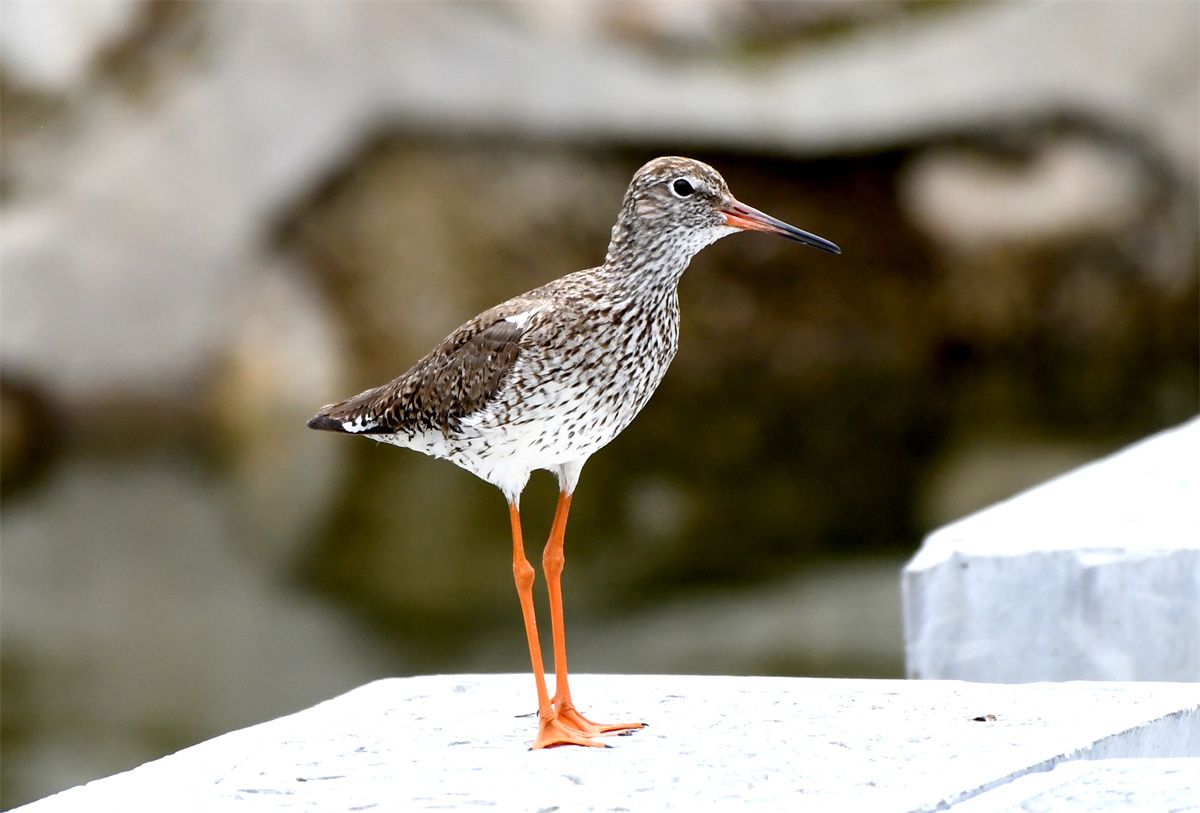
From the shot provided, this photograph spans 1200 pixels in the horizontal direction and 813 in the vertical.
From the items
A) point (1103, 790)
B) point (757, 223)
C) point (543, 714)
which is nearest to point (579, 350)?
point (757, 223)

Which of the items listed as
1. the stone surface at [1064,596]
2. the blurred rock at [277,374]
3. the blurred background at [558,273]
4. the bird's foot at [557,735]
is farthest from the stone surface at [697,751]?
the blurred rock at [277,374]

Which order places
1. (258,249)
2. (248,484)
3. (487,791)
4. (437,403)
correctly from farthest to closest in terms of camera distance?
(258,249)
(248,484)
(437,403)
(487,791)

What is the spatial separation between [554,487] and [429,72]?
3409 millimetres

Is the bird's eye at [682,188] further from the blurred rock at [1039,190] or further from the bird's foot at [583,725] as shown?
the blurred rock at [1039,190]

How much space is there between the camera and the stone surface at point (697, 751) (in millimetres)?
3127

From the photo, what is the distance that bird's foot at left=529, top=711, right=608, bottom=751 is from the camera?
3.51 meters

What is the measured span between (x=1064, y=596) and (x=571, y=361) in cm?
149

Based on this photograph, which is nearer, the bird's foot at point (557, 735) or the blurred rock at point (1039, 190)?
the bird's foot at point (557, 735)

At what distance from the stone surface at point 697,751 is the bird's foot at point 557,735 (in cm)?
4

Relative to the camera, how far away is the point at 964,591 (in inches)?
170

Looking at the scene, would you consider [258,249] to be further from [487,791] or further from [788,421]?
[487,791]

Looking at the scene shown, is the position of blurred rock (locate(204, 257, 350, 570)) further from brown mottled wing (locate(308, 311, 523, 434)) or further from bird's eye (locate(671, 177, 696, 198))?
bird's eye (locate(671, 177, 696, 198))

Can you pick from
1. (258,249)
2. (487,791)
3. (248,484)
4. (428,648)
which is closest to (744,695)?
(487,791)

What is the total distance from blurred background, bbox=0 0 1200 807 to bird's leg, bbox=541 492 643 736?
5184 millimetres
